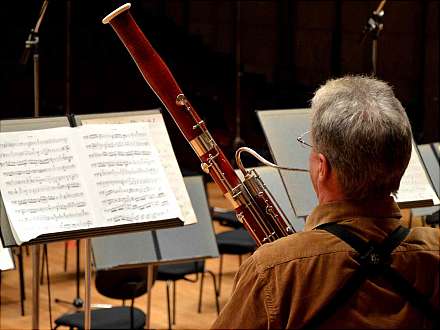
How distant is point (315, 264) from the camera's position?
4.66 feet

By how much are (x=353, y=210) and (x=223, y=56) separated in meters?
7.07

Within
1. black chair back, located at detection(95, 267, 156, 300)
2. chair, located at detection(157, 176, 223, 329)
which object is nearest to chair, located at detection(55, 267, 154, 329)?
black chair back, located at detection(95, 267, 156, 300)

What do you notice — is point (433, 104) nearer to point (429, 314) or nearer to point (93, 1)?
point (93, 1)

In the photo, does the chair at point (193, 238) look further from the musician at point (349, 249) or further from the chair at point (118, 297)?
the musician at point (349, 249)

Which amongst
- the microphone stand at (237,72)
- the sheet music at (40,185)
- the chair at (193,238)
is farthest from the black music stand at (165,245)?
the microphone stand at (237,72)

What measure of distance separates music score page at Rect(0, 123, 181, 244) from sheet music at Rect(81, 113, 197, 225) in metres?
0.03

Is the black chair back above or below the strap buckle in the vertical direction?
below

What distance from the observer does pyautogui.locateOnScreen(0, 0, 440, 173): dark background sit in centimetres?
740

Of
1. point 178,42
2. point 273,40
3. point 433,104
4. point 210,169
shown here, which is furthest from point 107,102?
point 210,169

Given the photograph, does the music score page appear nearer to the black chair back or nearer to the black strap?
the black chair back

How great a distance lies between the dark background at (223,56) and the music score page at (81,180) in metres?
4.78

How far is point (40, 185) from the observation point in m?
2.59

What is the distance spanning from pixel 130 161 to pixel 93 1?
5.03 m

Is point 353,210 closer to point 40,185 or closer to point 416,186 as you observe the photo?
point 40,185
